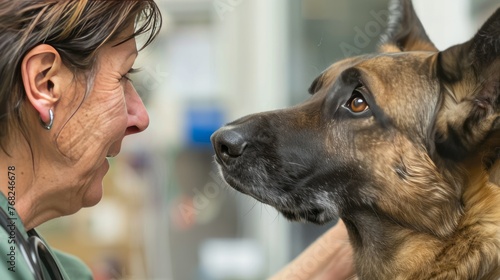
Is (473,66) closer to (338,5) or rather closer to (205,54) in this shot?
(338,5)

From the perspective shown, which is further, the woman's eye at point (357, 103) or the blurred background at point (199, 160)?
the blurred background at point (199, 160)

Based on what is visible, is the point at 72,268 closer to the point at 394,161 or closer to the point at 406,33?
the point at 394,161

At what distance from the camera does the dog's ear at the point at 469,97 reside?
1.82m

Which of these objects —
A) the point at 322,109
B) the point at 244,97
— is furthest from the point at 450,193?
the point at 244,97

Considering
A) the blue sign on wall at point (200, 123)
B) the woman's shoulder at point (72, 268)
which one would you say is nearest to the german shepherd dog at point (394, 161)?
the woman's shoulder at point (72, 268)

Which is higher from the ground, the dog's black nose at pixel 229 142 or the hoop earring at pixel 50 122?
the hoop earring at pixel 50 122

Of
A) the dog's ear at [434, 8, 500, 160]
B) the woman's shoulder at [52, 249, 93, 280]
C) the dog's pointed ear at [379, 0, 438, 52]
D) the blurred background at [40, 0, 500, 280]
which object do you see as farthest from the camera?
the blurred background at [40, 0, 500, 280]

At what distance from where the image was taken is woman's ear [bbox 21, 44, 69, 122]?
1.55 meters

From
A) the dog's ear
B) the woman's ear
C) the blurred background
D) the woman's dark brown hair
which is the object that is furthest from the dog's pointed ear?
the blurred background

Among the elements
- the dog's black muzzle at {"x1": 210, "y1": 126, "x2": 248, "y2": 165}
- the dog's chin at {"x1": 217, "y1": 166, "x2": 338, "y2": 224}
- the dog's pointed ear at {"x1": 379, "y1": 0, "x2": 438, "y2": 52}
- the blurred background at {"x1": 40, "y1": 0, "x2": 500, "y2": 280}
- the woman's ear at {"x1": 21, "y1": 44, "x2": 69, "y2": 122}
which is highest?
the woman's ear at {"x1": 21, "y1": 44, "x2": 69, "y2": 122}

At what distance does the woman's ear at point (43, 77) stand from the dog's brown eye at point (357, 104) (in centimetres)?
83

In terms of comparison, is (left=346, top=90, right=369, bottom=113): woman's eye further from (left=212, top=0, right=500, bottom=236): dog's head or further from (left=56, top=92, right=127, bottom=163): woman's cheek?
(left=56, top=92, right=127, bottom=163): woman's cheek

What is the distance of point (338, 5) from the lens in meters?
5.27

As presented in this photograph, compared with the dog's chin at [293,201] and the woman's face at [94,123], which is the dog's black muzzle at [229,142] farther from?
the woman's face at [94,123]
